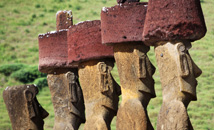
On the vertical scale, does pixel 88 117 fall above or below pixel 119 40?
below

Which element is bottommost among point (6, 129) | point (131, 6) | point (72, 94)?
point (6, 129)

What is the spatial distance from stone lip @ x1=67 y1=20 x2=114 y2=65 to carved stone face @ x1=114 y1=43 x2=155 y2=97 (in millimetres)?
944

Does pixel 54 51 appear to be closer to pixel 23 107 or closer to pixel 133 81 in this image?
pixel 23 107

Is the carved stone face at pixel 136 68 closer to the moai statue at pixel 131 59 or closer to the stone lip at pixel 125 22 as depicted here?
the moai statue at pixel 131 59

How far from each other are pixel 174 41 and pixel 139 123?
1.47 metres

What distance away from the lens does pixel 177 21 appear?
8.09 meters

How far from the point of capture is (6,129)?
15539 mm

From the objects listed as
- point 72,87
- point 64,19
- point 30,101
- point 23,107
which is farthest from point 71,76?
point 64,19

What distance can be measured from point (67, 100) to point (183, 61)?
419cm

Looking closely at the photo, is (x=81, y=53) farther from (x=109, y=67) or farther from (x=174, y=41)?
(x=174, y=41)

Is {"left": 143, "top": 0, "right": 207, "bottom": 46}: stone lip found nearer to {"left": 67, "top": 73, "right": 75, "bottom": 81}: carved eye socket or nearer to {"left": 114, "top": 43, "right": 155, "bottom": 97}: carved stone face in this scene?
{"left": 114, "top": 43, "right": 155, "bottom": 97}: carved stone face

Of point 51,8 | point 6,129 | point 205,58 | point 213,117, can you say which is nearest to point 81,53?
point 213,117

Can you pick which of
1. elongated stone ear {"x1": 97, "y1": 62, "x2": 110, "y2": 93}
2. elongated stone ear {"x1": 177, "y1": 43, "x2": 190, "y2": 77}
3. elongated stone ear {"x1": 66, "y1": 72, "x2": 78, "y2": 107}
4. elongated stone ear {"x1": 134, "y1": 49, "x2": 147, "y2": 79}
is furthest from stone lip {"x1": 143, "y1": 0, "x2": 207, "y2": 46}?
elongated stone ear {"x1": 66, "y1": 72, "x2": 78, "y2": 107}

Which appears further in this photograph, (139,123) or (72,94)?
(72,94)
